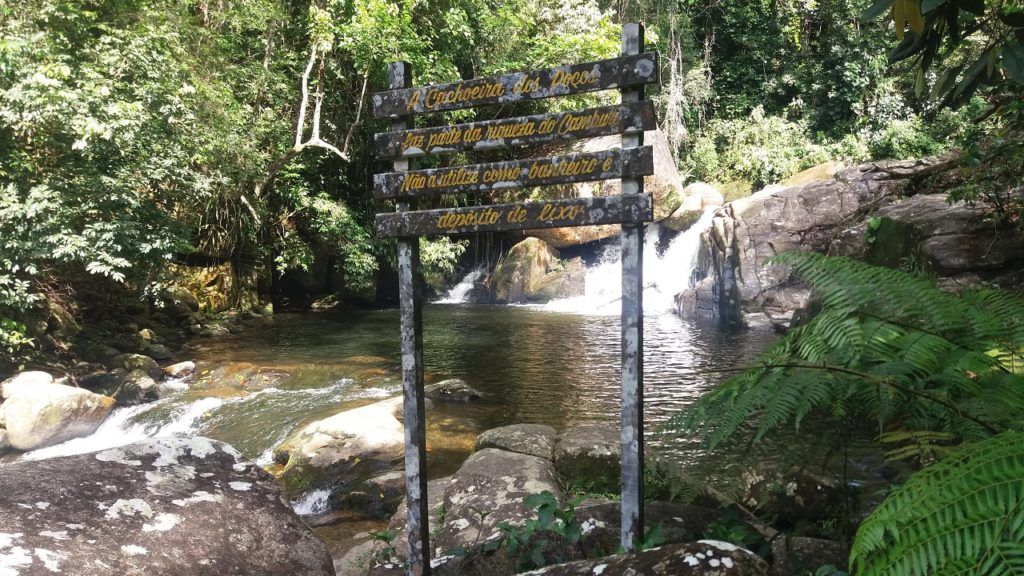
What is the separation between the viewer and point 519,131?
10.3ft

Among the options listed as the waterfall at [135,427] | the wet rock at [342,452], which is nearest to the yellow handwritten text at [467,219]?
the wet rock at [342,452]

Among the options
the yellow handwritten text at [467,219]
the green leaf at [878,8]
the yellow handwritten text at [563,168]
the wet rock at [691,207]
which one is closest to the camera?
the green leaf at [878,8]

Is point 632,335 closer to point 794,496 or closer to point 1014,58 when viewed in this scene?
point 794,496

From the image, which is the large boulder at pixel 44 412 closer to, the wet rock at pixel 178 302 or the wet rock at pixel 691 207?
the wet rock at pixel 178 302

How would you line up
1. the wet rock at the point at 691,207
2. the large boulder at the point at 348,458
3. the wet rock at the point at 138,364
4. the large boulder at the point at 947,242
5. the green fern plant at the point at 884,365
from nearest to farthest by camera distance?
the green fern plant at the point at 884,365
the large boulder at the point at 348,458
the large boulder at the point at 947,242
the wet rock at the point at 138,364
the wet rock at the point at 691,207

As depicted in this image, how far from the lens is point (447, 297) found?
73.6 feet

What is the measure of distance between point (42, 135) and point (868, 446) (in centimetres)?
1116

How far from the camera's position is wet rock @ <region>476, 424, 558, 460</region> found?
575 cm

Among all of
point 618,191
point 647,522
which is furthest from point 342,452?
point 618,191

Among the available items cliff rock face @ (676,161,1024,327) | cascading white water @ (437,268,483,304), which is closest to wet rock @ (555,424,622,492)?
cliff rock face @ (676,161,1024,327)

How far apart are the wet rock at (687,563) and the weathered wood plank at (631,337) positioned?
3.19 feet

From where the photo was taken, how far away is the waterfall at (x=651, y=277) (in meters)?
18.5

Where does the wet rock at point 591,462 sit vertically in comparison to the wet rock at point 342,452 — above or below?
above

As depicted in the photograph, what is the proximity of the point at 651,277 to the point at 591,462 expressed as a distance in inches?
589
